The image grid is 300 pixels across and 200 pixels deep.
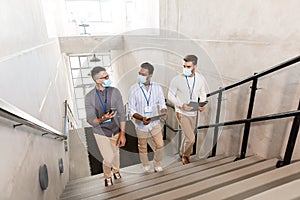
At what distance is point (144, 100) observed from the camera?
6.79 ft

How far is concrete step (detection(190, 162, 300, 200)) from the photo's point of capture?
105 centimetres

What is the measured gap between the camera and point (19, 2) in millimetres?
1606

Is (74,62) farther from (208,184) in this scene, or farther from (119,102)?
(208,184)

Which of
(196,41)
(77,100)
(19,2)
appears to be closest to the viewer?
(19,2)

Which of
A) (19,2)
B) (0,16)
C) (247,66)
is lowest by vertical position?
(247,66)

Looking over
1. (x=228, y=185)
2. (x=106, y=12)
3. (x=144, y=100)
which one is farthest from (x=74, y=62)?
(x=228, y=185)

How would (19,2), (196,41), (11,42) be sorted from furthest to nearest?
1. (196,41)
2. (19,2)
3. (11,42)

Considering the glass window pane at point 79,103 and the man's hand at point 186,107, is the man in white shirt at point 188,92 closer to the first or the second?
the man's hand at point 186,107

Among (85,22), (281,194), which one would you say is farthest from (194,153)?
(85,22)

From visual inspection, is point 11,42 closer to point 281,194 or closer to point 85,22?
point 281,194

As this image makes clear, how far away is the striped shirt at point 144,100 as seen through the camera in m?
2.05

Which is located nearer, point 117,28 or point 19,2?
point 19,2

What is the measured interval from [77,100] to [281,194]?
9331mm

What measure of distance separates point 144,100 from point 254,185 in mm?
1240
